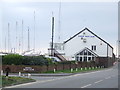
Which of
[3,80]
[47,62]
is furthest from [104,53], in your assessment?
[3,80]

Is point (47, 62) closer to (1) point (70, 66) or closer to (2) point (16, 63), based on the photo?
(2) point (16, 63)

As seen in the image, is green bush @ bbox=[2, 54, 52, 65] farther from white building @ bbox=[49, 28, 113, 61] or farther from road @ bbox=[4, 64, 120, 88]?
white building @ bbox=[49, 28, 113, 61]

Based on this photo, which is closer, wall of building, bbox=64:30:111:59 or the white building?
the white building

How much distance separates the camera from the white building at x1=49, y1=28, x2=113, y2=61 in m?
91.1

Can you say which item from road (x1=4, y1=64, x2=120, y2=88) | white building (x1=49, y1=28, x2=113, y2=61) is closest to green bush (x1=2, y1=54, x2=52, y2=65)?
road (x1=4, y1=64, x2=120, y2=88)

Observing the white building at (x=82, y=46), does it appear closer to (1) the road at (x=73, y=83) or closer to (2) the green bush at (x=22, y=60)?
(2) the green bush at (x=22, y=60)

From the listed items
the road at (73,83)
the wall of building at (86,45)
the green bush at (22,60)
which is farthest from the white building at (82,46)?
the road at (73,83)

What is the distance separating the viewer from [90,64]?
70188 millimetres

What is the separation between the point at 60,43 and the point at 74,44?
13.9ft

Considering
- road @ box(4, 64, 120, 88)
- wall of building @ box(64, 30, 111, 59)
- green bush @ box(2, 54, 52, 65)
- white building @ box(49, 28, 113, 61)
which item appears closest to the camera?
road @ box(4, 64, 120, 88)

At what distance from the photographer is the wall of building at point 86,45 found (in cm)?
9269

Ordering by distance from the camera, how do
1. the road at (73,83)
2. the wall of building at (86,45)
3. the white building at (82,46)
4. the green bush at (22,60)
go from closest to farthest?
the road at (73,83)
the green bush at (22,60)
the white building at (82,46)
the wall of building at (86,45)

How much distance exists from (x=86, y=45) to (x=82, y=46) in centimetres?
113

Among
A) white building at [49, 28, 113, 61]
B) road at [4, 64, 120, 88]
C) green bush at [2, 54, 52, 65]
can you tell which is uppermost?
white building at [49, 28, 113, 61]
